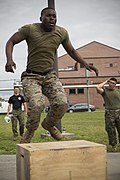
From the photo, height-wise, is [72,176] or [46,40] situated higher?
[46,40]

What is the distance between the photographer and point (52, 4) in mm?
8812

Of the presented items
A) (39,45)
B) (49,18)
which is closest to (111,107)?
(39,45)

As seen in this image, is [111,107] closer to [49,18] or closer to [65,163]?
[49,18]

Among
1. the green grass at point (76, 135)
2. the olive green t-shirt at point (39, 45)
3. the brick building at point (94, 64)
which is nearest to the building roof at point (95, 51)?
the brick building at point (94, 64)

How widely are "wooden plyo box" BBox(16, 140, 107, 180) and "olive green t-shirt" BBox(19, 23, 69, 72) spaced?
141 cm

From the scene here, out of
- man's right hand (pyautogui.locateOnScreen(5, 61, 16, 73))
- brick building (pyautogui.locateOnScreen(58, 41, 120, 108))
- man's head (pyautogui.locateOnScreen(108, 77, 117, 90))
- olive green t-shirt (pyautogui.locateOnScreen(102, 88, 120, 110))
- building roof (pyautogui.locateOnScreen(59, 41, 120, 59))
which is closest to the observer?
man's right hand (pyautogui.locateOnScreen(5, 61, 16, 73))

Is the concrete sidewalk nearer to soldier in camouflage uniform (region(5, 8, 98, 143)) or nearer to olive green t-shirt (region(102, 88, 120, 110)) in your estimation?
soldier in camouflage uniform (region(5, 8, 98, 143))

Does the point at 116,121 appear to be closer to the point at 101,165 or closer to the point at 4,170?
the point at 4,170

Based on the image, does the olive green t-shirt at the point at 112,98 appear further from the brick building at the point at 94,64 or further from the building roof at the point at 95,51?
the building roof at the point at 95,51

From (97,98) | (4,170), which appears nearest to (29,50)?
(4,170)

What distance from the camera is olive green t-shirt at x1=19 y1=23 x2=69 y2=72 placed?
4500mm

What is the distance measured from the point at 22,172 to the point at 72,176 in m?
0.53

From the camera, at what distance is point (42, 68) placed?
457 centimetres

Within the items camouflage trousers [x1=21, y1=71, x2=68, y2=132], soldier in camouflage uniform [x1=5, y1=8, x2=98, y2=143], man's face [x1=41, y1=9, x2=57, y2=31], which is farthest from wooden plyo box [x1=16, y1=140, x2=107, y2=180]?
man's face [x1=41, y1=9, x2=57, y2=31]
